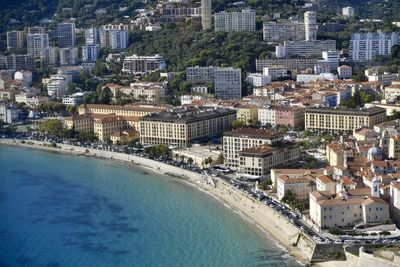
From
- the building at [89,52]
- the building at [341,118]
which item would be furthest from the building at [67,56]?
the building at [341,118]

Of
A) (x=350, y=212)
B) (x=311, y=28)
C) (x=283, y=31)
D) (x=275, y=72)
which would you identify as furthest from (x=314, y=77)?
(x=350, y=212)

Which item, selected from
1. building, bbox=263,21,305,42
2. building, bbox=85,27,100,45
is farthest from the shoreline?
building, bbox=85,27,100,45

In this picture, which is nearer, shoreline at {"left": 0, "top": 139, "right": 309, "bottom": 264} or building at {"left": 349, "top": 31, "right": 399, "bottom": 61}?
shoreline at {"left": 0, "top": 139, "right": 309, "bottom": 264}

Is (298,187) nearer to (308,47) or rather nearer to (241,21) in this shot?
(308,47)

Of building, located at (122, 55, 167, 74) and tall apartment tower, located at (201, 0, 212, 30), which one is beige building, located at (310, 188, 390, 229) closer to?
building, located at (122, 55, 167, 74)

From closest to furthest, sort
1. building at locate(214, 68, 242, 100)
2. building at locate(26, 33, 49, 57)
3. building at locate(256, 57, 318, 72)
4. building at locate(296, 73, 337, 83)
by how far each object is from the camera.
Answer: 1. building at locate(214, 68, 242, 100)
2. building at locate(296, 73, 337, 83)
3. building at locate(256, 57, 318, 72)
4. building at locate(26, 33, 49, 57)

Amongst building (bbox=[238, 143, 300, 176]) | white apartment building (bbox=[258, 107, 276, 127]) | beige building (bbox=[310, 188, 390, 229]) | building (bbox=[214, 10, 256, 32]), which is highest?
building (bbox=[214, 10, 256, 32])

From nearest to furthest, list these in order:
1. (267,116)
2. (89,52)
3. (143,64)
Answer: (267,116) → (143,64) → (89,52)

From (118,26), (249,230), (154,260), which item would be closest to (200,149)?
(249,230)
